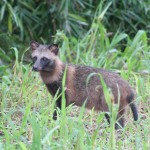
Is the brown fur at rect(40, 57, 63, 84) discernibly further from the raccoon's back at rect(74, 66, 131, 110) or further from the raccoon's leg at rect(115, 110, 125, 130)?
the raccoon's leg at rect(115, 110, 125, 130)

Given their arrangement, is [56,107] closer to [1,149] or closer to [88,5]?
[1,149]

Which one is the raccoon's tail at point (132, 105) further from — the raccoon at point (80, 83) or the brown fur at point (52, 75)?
the brown fur at point (52, 75)

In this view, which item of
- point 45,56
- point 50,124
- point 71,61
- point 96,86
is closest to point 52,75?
point 45,56

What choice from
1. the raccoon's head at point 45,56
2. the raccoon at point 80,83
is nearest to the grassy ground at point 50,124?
the raccoon at point 80,83

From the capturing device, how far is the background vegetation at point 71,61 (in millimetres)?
5449

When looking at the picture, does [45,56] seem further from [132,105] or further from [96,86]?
[132,105]

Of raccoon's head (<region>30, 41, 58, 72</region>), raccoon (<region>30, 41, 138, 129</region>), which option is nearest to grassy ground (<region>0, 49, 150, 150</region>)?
raccoon (<region>30, 41, 138, 129</region>)

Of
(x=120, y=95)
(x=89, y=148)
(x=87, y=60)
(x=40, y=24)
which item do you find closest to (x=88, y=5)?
(x=40, y=24)

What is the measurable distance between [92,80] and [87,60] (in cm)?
188

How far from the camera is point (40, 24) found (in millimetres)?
10836

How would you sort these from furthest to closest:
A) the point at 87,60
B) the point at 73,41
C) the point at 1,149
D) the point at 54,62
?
the point at 73,41 → the point at 87,60 → the point at 54,62 → the point at 1,149

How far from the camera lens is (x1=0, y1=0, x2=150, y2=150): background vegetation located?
215 inches

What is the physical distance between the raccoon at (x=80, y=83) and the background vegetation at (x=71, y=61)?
130 mm

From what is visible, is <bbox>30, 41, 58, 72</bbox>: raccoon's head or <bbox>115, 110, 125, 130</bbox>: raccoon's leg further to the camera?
<bbox>30, 41, 58, 72</bbox>: raccoon's head
